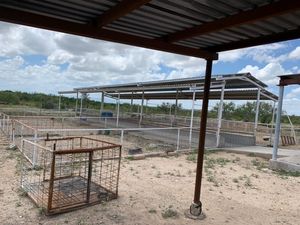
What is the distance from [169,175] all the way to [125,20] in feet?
16.6

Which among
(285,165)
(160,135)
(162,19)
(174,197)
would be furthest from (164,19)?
(160,135)

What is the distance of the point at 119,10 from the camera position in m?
3.07

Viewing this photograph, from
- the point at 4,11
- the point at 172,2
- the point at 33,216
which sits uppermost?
the point at 172,2

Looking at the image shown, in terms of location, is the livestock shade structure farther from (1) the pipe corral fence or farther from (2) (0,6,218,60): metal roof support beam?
(1) the pipe corral fence

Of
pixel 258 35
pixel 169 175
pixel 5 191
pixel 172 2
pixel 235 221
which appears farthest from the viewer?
pixel 169 175

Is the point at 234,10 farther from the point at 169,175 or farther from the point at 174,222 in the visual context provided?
the point at 169,175

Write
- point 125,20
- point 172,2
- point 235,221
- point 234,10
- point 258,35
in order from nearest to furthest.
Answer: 1. point 172,2
2. point 234,10
3. point 125,20
4. point 258,35
5. point 235,221

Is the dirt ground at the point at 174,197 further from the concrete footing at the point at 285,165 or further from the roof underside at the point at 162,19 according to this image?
the roof underside at the point at 162,19

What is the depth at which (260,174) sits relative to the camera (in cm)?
887

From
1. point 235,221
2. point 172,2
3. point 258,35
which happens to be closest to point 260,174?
point 235,221

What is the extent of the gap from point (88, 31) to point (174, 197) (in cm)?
368

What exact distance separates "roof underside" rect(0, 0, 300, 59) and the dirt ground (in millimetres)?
2665

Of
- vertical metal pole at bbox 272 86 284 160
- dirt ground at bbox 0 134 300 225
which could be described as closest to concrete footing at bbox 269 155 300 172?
vertical metal pole at bbox 272 86 284 160

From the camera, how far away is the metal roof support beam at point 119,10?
286 cm
